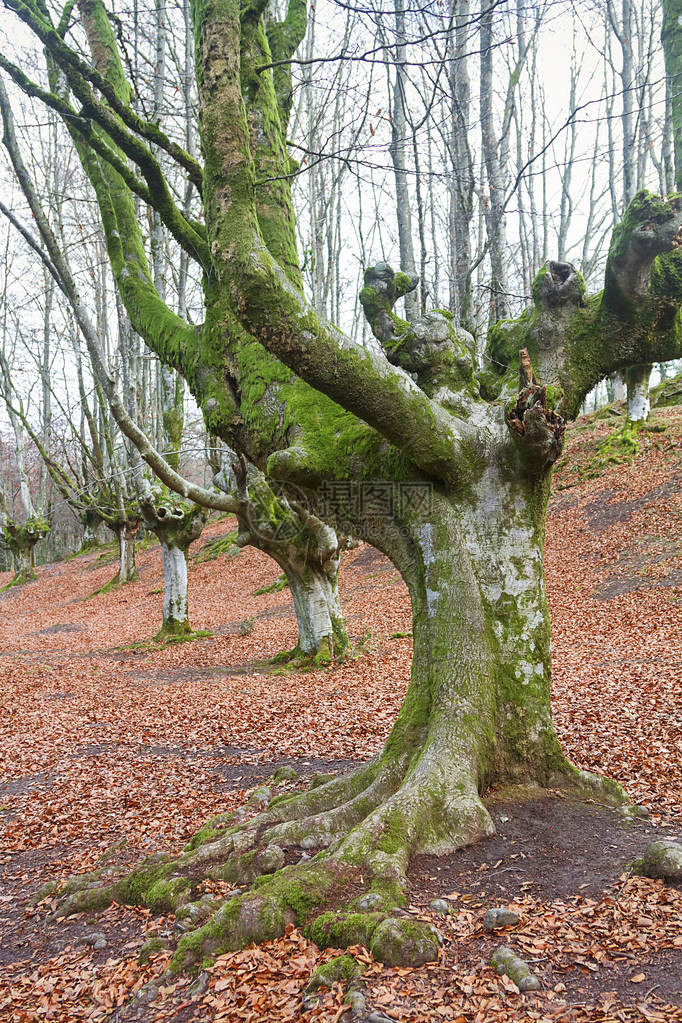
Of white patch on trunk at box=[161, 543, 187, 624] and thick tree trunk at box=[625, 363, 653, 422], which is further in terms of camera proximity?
thick tree trunk at box=[625, 363, 653, 422]

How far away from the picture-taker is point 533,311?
5.01 meters

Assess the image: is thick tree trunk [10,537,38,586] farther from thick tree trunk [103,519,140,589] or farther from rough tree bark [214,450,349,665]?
rough tree bark [214,450,349,665]

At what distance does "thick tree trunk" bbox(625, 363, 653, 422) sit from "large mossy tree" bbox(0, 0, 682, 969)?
13.7 m

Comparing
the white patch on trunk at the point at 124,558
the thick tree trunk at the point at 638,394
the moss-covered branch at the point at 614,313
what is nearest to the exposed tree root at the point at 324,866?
the moss-covered branch at the point at 614,313

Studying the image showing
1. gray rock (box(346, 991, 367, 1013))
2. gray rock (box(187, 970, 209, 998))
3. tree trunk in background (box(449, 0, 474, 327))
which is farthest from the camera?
tree trunk in background (box(449, 0, 474, 327))

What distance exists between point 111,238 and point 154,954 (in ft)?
22.6

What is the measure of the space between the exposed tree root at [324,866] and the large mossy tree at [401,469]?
0.01 meters

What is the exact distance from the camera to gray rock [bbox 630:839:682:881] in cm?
315

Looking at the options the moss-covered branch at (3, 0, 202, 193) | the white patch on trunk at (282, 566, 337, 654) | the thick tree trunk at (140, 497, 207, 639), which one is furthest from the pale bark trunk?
the moss-covered branch at (3, 0, 202, 193)

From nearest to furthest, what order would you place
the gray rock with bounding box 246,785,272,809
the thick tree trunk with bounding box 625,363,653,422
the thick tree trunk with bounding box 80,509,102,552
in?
the gray rock with bounding box 246,785,272,809, the thick tree trunk with bounding box 625,363,653,422, the thick tree trunk with bounding box 80,509,102,552

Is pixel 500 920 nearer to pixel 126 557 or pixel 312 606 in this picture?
pixel 312 606

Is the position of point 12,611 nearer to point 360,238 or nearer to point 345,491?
point 360,238

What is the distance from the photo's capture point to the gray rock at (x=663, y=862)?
10.3 feet

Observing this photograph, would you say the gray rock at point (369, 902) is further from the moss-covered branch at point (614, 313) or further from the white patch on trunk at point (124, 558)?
the white patch on trunk at point (124, 558)
